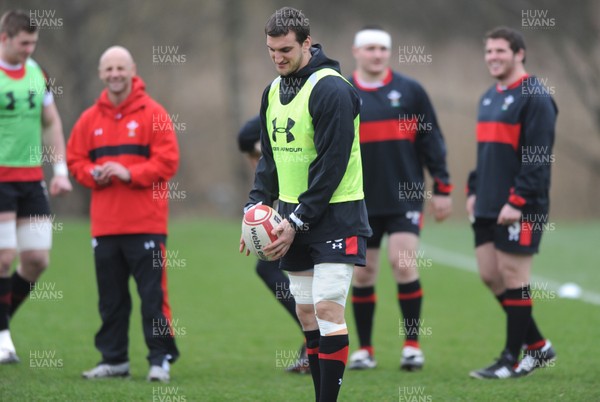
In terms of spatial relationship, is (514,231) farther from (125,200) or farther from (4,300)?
(4,300)

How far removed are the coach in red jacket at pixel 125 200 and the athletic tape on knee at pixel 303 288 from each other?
176 cm

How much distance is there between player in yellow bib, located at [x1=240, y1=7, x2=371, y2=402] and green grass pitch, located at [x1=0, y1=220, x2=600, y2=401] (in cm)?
114

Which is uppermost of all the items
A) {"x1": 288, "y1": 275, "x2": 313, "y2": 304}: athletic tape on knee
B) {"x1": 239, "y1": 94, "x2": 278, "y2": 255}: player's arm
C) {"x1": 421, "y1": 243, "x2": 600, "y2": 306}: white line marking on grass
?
{"x1": 239, "y1": 94, "x2": 278, "y2": 255}: player's arm

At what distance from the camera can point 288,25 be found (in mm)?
5316

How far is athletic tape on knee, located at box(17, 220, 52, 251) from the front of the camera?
7.81 meters

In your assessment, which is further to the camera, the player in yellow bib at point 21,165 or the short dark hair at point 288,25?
the player in yellow bib at point 21,165

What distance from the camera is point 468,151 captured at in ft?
90.7

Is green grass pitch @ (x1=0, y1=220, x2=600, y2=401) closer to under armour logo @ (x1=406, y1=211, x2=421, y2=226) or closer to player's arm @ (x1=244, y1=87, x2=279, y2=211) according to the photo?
under armour logo @ (x1=406, y1=211, x2=421, y2=226)

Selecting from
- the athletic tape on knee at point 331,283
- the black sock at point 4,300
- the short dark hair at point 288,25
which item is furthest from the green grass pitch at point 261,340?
the short dark hair at point 288,25

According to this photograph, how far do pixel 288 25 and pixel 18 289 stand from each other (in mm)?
3981

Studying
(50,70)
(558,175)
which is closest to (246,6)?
(50,70)

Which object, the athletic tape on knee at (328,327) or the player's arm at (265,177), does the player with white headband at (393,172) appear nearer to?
the player's arm at (265,177)

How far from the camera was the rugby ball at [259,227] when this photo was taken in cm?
539

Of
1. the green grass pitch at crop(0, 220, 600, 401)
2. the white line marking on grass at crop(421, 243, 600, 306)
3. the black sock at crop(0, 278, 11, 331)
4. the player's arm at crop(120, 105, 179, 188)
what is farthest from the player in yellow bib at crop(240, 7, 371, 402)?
the white line marking on grass at crop(421, 243, 600, 306)
